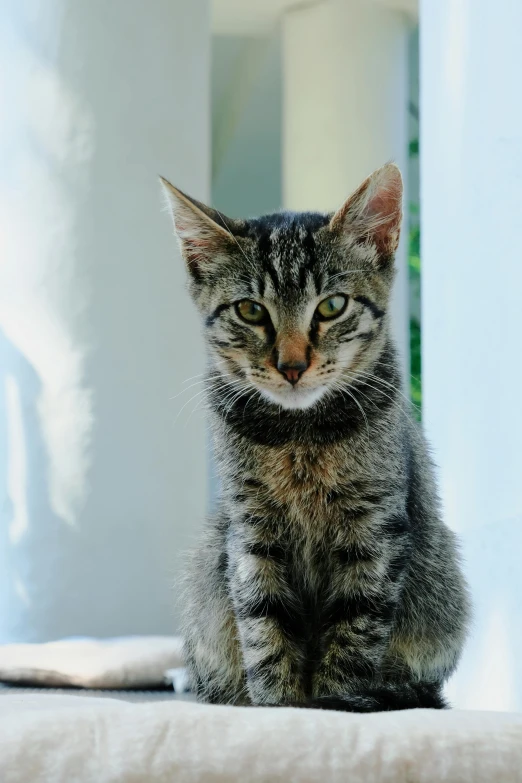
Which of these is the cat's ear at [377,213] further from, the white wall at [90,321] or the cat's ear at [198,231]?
the white wall at [90,321]

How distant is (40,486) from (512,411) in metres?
1.45

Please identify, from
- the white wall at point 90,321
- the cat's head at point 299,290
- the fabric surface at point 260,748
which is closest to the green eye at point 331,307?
the cat's head at point 299,290

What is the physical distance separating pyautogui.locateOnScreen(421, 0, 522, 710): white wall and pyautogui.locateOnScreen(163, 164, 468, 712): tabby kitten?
13 cm

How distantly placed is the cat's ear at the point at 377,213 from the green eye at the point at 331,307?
0.35ft

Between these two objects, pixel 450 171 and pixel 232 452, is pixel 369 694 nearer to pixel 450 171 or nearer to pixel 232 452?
pixel 232 452

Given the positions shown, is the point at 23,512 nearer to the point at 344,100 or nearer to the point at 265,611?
the point at 265,611

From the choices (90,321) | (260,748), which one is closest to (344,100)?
(90,321)

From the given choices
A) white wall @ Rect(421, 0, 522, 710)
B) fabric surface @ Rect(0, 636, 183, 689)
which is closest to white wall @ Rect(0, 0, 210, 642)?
fabric surface @ Rect(0, 636, 183, 689)

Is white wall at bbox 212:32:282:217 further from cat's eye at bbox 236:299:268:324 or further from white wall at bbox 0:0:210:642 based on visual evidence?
cat's eye at bbox 236:299:268:324

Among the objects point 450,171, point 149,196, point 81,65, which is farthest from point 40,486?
point 450,171

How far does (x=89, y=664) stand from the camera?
1810mm

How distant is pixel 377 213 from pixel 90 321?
1.36 metres

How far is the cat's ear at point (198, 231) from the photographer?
4.29 ft

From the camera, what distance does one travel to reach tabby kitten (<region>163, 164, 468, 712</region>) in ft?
4.00
